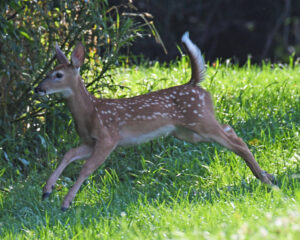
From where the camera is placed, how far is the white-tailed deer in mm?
6008

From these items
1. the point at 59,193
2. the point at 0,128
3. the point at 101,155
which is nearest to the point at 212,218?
the point at 101,155

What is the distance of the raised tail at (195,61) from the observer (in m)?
6.34

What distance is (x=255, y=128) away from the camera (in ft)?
24.1

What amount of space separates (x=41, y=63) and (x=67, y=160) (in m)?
1.70

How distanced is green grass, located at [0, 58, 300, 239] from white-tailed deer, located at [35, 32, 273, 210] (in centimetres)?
28

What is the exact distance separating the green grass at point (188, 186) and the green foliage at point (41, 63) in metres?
0.22

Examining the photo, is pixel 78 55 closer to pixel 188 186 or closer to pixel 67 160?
pixel 67 160

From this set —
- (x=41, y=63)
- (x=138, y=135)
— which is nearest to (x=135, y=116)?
(x=138, y=135)

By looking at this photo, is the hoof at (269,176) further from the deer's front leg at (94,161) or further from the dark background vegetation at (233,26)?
the dark background vegetation at (233,26)

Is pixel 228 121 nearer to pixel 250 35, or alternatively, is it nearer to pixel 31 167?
pixel 31 167

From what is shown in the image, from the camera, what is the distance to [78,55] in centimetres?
614

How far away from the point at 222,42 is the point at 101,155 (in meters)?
11.1

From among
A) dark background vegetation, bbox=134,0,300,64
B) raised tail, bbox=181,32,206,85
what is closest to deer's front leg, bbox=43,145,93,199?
raised tail, bbox=181,32,206,85

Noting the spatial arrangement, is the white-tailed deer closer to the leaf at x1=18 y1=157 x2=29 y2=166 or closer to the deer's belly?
the deer's belly
